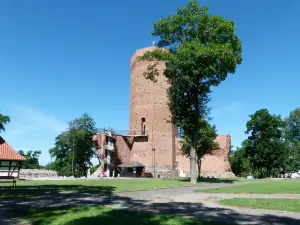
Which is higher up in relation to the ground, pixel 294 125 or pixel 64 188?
pixel 294 125

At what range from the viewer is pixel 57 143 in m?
56.3

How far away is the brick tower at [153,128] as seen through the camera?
48906mm

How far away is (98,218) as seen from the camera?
22.7 feet

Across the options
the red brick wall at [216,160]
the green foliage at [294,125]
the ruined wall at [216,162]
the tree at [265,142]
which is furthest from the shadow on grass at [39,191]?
the green foliage at [294,125]

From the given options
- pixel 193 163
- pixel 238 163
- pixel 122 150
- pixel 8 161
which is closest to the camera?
pixel 8 161

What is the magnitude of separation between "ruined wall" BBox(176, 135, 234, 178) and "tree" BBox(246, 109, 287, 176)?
618cm

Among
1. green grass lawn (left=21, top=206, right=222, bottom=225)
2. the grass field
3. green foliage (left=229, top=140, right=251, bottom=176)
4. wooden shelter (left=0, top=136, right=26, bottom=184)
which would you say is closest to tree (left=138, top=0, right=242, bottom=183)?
the grass field

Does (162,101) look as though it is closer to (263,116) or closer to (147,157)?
(147,157)

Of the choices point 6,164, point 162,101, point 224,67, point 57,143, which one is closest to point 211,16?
point 224,67

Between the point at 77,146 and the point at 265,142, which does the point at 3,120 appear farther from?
the point at 265,142

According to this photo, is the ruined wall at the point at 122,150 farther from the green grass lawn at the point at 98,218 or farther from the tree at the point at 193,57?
the green grass lawn at the point at 98,218

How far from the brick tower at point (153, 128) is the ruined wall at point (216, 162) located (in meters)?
1.79

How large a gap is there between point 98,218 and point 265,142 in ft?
162

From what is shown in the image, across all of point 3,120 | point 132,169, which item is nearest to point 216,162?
point 132,169
